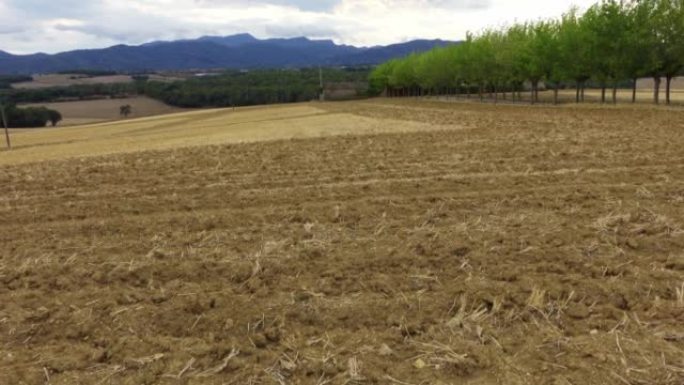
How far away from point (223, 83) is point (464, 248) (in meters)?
153

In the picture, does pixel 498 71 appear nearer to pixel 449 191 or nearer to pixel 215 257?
pixel 449 191

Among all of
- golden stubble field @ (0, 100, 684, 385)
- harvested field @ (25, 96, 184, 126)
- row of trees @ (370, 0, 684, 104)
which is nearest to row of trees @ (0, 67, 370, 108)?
harvested field @ (25, 96, 184, 126)

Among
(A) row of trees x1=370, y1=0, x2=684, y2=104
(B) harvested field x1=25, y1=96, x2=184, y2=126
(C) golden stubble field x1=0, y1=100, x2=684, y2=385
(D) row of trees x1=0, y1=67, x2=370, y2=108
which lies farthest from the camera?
(D) row of trees x1=0, y1=67, x2=370, y2=108

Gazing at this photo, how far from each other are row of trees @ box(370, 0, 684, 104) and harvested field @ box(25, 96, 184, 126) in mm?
63846

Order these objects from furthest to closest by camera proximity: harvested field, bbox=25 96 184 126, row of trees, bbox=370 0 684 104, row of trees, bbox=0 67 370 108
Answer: row of trees, bbox=0 67 370 108 < harvested field, bbox=25 96 184 126 < row of trees, bbox=370 0 684 104

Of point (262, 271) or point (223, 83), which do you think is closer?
point (262, 271)

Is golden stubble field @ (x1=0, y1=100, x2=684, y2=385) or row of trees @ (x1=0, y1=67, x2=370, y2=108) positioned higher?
row of trees @ (x1=0, y1=67, x2=370, y2=108)

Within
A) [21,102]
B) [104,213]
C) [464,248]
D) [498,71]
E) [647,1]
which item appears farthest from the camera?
[21,102]

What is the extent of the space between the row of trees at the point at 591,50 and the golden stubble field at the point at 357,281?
3356 centimetres

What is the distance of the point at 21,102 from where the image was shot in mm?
126688

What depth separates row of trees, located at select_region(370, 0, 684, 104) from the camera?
4150cm

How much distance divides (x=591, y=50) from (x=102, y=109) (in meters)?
98.2

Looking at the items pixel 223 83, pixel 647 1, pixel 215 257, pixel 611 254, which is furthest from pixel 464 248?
pixel 223 83

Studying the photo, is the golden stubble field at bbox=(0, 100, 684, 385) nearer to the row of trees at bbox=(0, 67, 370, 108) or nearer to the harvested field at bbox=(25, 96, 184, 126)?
the harvested field at bbox=(25, 96, 184, 126)
